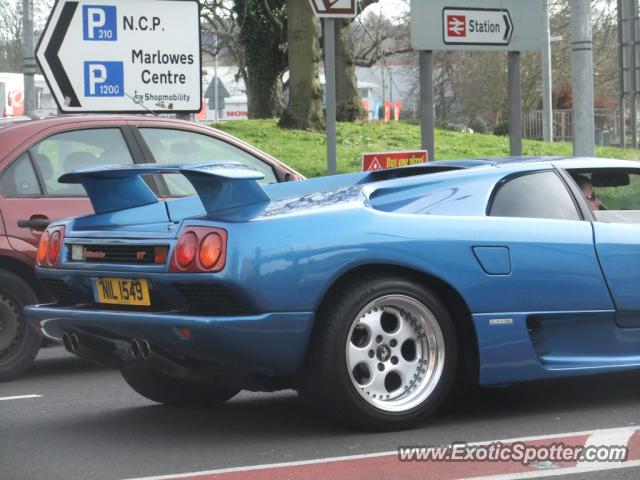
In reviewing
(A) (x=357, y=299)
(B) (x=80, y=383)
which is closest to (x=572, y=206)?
(A) (x=357, y=299)

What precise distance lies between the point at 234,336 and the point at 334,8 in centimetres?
532

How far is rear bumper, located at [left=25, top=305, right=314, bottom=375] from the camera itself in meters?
5.08

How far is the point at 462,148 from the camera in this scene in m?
25.7

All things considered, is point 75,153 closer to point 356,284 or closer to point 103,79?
point 103,79

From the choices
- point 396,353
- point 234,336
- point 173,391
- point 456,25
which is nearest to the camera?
point 234,336

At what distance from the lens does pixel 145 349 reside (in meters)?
5.27

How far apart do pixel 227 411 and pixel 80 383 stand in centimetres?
165

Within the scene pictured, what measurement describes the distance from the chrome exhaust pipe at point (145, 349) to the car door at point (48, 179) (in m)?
2.62

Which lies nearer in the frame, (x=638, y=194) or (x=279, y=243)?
(x=279, y=243)

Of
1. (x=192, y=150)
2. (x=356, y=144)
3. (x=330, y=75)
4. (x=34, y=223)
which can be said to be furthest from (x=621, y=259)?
(x=356, y=144)

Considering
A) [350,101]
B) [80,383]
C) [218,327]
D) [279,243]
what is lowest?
[80,383]

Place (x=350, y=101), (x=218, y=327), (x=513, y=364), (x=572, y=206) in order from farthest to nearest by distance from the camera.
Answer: (x=350, y=101)
(x=572, y=206)
(x=513, y=364)
(x=218, y=327)

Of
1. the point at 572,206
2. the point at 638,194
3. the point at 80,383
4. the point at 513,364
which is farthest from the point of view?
the point at 80,383

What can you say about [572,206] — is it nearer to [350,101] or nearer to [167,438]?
[167,438]
